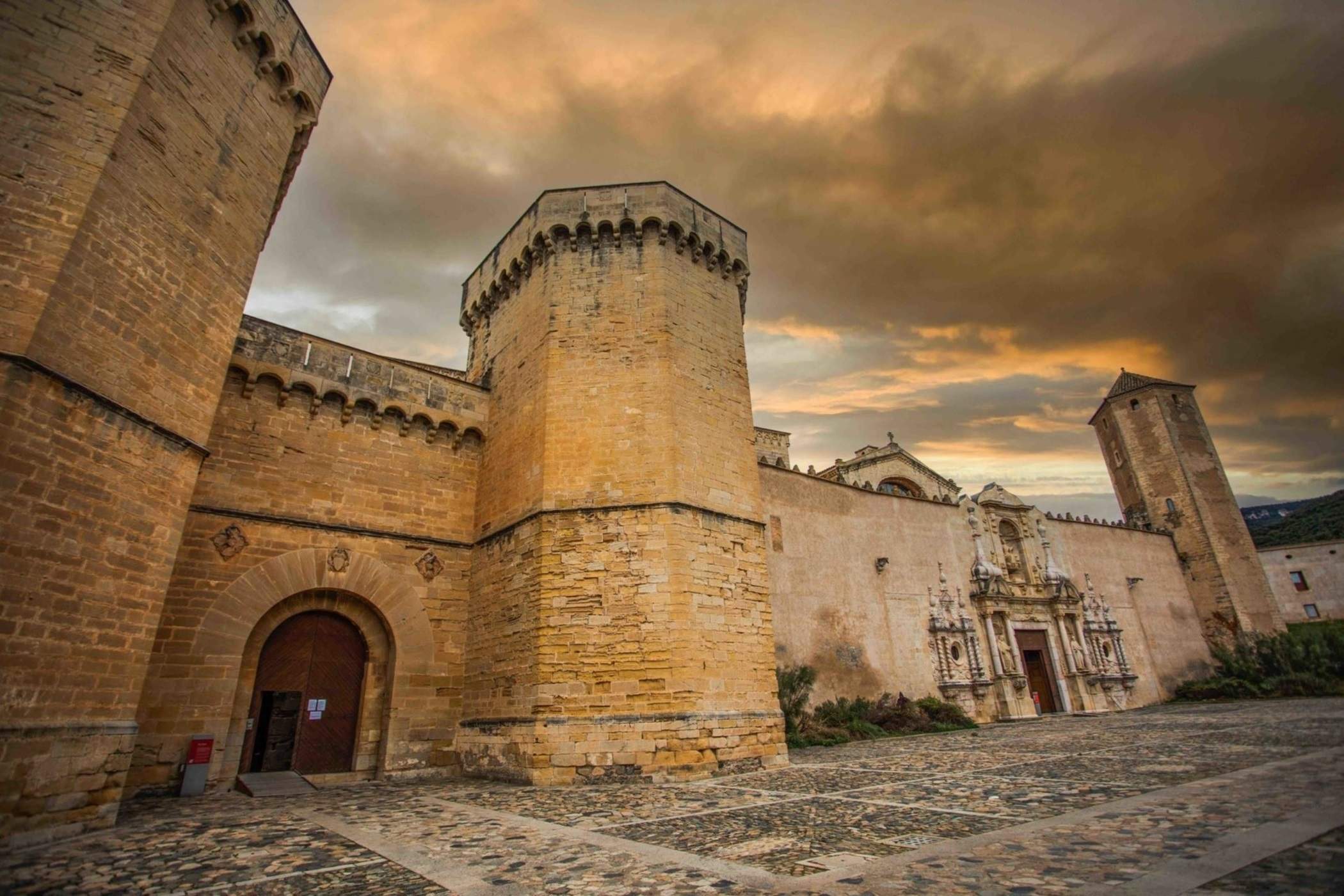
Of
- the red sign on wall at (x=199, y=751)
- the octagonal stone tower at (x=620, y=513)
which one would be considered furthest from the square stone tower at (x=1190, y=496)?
the red sign on wall at (x=199, y=751)

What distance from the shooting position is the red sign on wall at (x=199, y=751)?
8.30 metres

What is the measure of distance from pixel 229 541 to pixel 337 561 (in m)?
1.54

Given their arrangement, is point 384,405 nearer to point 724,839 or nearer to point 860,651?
point 724,839

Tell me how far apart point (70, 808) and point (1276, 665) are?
30628mm

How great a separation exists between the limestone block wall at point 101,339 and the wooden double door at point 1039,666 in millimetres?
21609

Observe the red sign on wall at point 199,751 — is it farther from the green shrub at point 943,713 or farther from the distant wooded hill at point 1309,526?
the distant wooded hill at point 1309,526

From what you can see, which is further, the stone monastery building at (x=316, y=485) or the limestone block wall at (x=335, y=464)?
the limestone block wall at (x=335, y=464)

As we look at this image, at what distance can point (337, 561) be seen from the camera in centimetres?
1037

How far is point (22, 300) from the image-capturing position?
6.23m

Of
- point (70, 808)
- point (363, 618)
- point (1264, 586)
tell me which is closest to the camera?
point (70, 808)

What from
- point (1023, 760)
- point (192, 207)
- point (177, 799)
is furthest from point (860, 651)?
point (192, 207)

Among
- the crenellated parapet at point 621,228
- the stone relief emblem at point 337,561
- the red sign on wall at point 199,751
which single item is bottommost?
the red sign on wall at point 199,751

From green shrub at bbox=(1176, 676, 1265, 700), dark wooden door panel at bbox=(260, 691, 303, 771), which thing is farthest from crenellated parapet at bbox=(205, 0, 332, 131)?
green shrub at bbox=(1176, 676, 1265, 700)

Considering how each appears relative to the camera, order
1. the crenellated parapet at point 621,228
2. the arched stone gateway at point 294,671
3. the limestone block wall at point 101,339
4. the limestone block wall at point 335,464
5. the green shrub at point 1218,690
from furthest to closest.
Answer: the green shrub at point 1218,690
the crenellated parapet at point 621,228
the limestone block wall at point 335,464
the arched stone gateway at point 294,671
the limestone block wall at point 101,339
